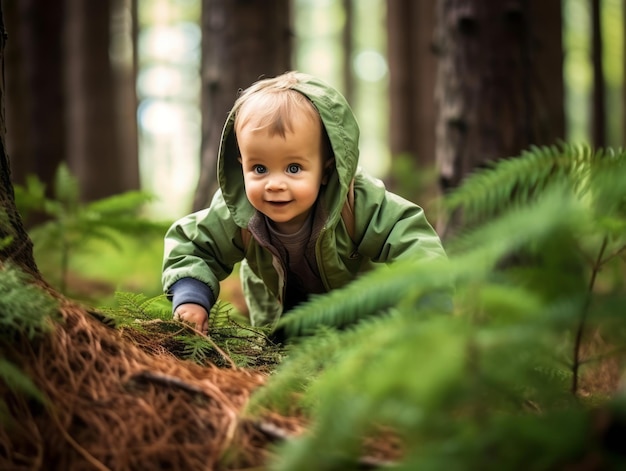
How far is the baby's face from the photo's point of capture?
257cm

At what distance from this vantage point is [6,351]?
1743mm

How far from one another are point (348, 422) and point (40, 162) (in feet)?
26.8

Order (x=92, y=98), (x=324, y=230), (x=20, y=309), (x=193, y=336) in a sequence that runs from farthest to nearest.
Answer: (x=92, y=98) → (x=324, y=230) → (x=193, y=336) → (x=20, y=309)

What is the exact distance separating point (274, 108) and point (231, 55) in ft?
10.6

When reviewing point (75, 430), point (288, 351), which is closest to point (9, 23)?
point (288, 351)

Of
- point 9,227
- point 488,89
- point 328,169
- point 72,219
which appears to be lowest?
point 72,219

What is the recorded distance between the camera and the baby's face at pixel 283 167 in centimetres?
257

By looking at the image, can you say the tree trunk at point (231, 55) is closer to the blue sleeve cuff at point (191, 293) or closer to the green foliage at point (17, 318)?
the blue sleeve cuff at point (191, 293)

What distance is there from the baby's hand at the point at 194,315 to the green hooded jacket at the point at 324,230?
0.03 meters

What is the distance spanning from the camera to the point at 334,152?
2691 millimetres

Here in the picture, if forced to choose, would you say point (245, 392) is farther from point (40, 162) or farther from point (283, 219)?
point (40, 162)

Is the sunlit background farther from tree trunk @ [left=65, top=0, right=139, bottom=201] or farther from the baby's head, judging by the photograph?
the baby's head

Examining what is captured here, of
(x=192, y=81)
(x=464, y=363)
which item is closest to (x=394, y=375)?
(x=464, y=363)

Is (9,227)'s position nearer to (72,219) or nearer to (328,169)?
(328,169)
